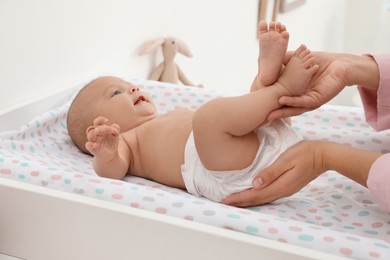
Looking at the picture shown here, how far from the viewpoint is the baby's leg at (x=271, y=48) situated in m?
0.84

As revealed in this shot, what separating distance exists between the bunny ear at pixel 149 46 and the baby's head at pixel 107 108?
0.41 meters

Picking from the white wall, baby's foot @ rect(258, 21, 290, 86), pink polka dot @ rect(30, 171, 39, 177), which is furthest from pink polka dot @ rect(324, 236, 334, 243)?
the white wall

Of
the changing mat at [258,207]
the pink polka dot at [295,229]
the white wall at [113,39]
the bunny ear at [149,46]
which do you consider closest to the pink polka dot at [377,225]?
the changing mat at [258,207]

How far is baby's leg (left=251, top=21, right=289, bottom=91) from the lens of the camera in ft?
2.74

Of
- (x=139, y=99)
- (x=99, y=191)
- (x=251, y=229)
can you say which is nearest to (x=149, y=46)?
(x=139, y=99)

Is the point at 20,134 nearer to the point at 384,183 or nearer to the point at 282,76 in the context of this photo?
the point at 282,76

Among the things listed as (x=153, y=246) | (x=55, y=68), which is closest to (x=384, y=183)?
(x=153, y=246)

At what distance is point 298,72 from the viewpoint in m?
0.84

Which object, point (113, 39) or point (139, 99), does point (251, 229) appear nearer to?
point (139, 99)

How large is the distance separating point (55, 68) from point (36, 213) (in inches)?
22.9

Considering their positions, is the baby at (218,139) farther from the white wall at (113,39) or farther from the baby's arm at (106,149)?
the white wall at (113,39)

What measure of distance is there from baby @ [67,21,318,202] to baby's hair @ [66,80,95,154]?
3.5 inches

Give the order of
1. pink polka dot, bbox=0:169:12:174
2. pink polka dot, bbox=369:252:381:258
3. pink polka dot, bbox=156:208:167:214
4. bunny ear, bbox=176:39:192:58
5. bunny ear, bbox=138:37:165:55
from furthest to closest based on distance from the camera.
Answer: bunny ear, bbox=176:39:192:58, bunny ear, bbox=138:37:165:55, pink polka dot, bbox=0:169:12:174, pink polka dot, bbox=156:208:167:214, pink polka dot, bbox=369:252:381:258

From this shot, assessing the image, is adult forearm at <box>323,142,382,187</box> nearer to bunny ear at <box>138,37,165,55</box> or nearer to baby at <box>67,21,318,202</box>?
baby at <box>67,21,318,202</box>
